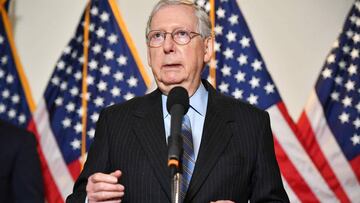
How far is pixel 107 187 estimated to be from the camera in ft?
4.38

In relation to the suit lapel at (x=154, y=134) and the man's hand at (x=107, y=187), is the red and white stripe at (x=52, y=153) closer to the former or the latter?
the suit lapel at (x=154, y=134)

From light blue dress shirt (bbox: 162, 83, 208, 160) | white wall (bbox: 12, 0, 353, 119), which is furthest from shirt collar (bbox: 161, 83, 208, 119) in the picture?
white wall (bbox: 12, 0, 353, 119)

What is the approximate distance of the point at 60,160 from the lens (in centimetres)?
388

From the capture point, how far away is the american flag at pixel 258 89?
3819 mm

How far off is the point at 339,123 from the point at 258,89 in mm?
634

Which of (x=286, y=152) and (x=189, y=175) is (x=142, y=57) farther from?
(x=189, y=175)

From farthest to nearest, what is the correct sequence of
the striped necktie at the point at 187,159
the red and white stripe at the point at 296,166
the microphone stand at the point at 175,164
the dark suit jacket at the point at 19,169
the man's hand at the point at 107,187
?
the red and white stripe at the point at 296,166, the dark suit jacket at the point at 19,169, the striped necktie at the point at 187,159, the man's hand at the point at 107,187, the microphone stand at the point at 175,164

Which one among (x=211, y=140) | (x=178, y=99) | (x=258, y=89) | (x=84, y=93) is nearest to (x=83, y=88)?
(x=84, y=93)

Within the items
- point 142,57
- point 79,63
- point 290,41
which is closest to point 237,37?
point 290,41

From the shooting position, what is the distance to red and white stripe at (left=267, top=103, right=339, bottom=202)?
381cm

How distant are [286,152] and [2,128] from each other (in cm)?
212

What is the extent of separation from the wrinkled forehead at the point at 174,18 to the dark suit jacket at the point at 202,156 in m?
0.25

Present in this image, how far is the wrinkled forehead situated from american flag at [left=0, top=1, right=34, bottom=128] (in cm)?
248

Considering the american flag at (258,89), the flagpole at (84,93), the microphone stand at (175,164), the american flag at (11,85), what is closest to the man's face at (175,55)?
the microphone stand at (175,164)
